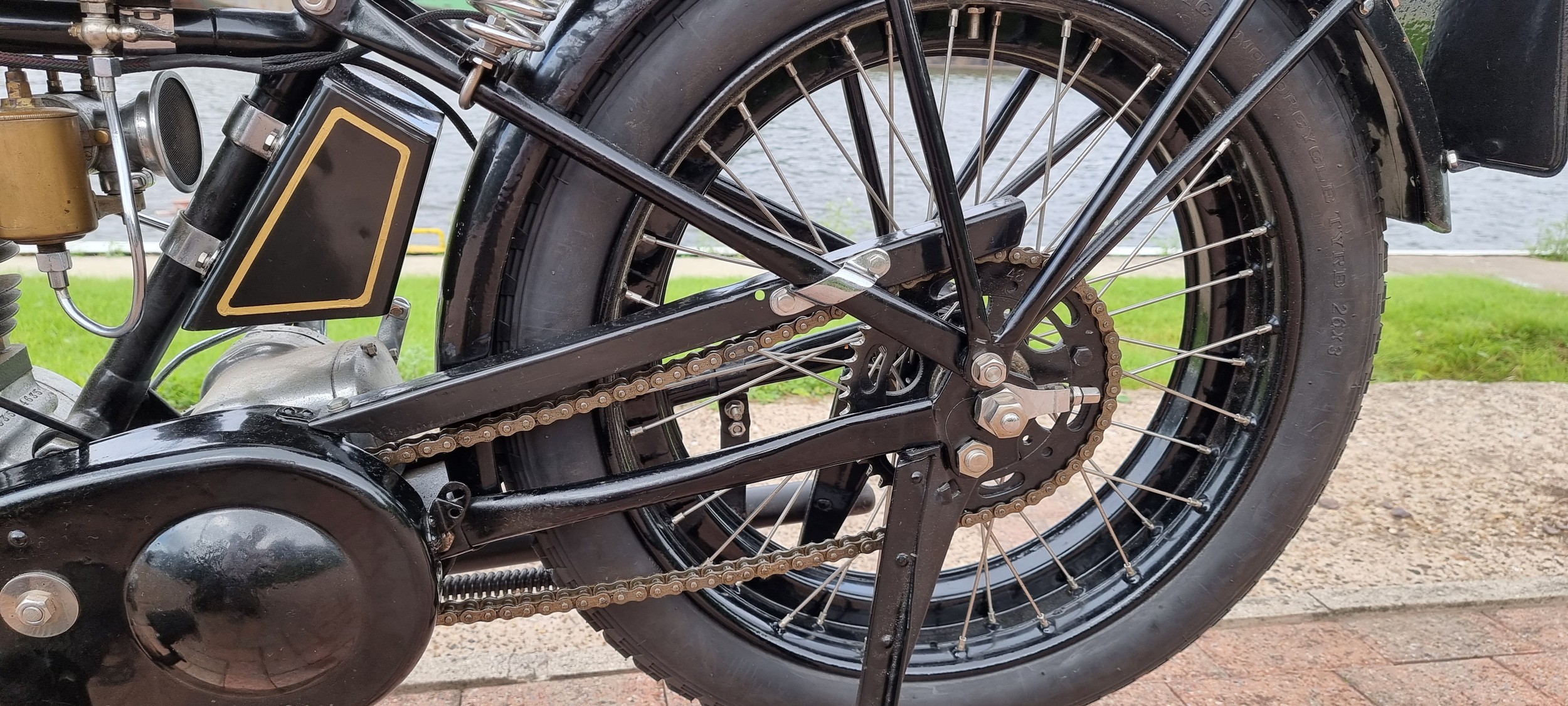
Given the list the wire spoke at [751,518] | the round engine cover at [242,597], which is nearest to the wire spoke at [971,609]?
the wire spoke at [751,518]

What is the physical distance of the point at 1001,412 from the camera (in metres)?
1.53

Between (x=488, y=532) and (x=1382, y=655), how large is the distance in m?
1.97

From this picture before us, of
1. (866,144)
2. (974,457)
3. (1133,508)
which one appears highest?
(866,144)

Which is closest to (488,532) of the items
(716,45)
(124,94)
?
(716,45)

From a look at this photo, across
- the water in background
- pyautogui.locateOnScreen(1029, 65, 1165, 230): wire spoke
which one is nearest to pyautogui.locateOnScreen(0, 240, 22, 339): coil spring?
pyautogui.locateOnScreen(1029, 65, 1165, 230): wire spoke

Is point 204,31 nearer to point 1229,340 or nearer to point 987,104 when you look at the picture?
point 987,104

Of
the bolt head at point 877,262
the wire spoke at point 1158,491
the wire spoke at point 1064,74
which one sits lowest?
the wire spoke at point 1158,491

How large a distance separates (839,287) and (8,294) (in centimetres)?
134

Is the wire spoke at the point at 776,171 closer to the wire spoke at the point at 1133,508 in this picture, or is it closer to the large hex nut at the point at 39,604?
the wire spoke at the point at 1133,508

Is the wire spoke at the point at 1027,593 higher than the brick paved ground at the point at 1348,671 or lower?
higher

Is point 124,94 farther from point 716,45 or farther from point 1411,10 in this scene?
point 1411,10

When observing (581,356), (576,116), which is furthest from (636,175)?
(581,356)

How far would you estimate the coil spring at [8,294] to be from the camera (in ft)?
5.60

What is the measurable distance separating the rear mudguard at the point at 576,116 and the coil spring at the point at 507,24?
6 cm
